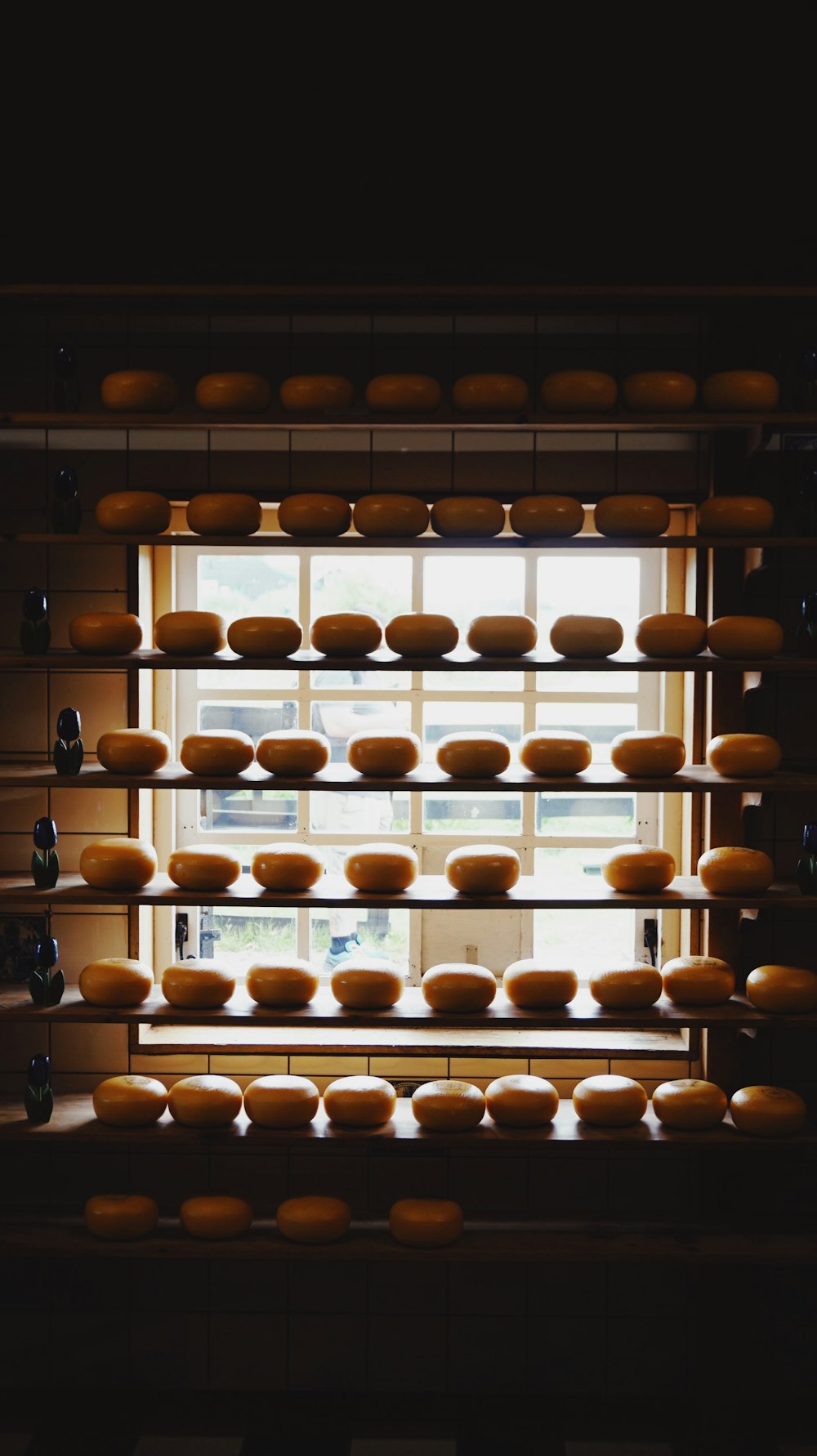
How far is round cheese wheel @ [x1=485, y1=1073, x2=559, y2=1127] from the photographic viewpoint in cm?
238

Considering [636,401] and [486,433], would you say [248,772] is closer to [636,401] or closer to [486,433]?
[486,433]

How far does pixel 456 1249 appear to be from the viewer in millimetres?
2348

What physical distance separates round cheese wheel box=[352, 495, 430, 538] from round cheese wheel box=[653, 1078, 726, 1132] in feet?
4.63

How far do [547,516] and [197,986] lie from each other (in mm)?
1338

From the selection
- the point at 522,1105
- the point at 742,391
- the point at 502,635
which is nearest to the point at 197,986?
the point at 522,1105

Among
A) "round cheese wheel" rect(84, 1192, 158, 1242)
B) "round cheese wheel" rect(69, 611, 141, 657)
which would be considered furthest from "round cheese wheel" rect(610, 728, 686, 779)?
"round cheese wheel" rect(84, 1192, 158, 1242)

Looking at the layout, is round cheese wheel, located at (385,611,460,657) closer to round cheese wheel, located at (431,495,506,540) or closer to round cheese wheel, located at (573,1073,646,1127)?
round cheese wheel, located at (431,495,506,540)

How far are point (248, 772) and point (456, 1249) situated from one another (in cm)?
116

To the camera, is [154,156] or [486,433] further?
[486,433]

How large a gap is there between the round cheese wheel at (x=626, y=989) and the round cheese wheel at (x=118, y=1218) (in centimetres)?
113

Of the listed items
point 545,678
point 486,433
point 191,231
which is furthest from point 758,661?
point 191,231

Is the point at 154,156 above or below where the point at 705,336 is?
above

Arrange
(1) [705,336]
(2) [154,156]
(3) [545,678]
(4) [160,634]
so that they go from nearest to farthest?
1. (2) [154,156]
2. (4) [160,634]
3. (1) [705,336]
4. (3) [545,678]

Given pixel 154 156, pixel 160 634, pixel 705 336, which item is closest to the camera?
pixel 154 156
